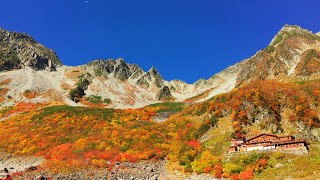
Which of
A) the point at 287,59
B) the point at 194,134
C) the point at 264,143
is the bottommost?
the point at 264,143

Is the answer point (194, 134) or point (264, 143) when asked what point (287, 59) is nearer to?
point (194, 134)

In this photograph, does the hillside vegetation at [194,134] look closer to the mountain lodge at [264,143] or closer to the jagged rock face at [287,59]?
the mountain lodge at [264,143]

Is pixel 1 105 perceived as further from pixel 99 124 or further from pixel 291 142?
pixel 291 142

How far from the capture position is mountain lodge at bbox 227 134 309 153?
192 ft

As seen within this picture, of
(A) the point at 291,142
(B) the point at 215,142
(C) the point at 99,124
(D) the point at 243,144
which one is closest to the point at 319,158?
(A) the point at 291,142

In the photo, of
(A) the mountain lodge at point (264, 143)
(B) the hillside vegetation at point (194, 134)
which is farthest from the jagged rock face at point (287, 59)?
(A) the mountain lodge at point (264, 143)

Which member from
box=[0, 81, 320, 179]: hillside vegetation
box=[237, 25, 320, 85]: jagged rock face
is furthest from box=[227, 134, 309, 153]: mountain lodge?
box=[237, 25, 320, 85]: jagged rock face

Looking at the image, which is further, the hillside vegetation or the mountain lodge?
the hillside vegetation

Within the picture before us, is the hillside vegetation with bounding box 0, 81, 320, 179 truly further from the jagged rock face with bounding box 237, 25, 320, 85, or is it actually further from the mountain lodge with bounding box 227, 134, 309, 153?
the jagged rock face with bounding box 237, 25, 320, 85

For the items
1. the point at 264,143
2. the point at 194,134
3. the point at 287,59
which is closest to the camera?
the point at 264,143

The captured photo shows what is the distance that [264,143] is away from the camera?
202 feet

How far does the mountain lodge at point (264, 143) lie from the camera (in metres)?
58.6

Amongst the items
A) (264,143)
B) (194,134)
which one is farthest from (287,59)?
(264,143)

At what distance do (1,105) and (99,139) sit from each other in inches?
3482
